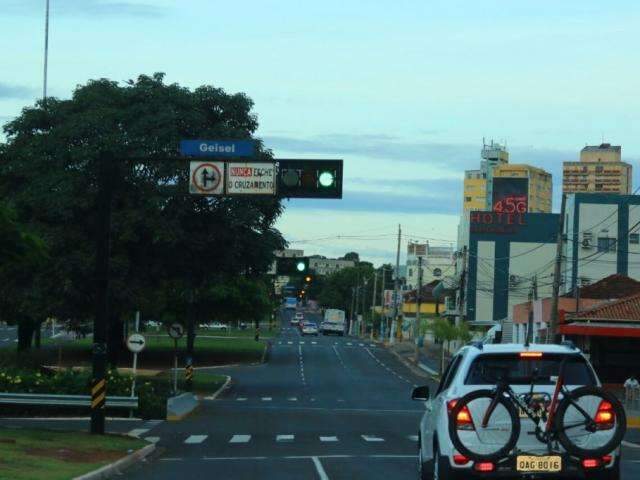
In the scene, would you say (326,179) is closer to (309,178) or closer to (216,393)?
(309,178)

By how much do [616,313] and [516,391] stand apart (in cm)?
4674

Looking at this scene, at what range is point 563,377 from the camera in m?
13.6

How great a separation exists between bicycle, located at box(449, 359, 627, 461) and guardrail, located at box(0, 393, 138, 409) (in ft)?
77.9

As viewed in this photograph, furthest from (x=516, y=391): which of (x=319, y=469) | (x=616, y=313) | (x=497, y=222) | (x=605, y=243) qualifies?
(x=497, y=222)

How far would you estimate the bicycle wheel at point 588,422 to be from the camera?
43.0 ft

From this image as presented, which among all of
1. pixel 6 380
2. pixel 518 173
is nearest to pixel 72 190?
pixel 6 380

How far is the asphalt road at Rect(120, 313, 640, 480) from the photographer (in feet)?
71.9

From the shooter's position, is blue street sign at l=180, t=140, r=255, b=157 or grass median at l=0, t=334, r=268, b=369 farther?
grass median at l=0, t=334, r=268, b=369

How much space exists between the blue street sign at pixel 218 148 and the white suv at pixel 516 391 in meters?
12.8

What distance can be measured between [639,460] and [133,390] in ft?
55.8

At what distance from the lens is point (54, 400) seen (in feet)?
117

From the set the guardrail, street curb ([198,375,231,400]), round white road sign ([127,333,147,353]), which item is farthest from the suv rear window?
street curb ([198,375,231,400])

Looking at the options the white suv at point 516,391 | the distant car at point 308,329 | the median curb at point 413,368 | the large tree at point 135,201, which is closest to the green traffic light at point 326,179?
the white suv at point 516,391

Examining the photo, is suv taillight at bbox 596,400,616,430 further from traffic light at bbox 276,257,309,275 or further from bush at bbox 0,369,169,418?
traffic light at bbox 276,257,309,275
